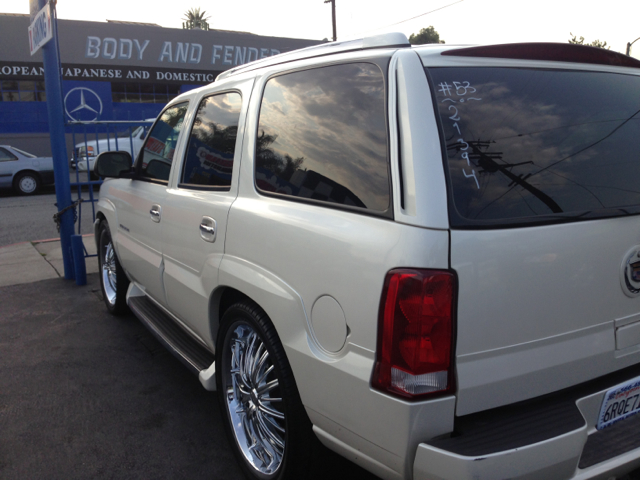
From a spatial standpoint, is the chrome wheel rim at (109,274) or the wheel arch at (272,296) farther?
the chrome wheel rim at (109,274)

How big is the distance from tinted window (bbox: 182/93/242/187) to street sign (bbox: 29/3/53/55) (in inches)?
130

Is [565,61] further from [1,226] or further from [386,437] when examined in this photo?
[1,226]

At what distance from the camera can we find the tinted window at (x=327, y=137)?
189cm

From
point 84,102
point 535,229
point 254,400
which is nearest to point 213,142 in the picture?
point 254,400

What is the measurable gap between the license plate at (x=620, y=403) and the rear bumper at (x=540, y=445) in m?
0.02

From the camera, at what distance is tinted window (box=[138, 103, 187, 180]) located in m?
3.56

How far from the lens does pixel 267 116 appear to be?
2.55 metres

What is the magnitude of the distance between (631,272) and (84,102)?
28.0 metres

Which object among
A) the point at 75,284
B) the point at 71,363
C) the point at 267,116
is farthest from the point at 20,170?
the point at 267,116

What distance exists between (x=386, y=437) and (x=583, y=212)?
3.39 feet

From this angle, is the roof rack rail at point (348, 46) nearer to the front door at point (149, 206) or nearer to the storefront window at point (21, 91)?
the front door at point (149, 206)

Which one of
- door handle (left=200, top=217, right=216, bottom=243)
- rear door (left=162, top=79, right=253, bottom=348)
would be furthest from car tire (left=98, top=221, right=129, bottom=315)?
door handle (left=200, top=217, right=216, bottom=243)

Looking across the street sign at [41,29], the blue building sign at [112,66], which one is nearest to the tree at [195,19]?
the blue building sign at [112,66]

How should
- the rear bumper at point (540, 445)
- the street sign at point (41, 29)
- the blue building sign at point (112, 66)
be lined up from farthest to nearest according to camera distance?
the blue building sign at point (112, 66), the street sign at point (41, 29), the rear bumper at point (540, 445)
